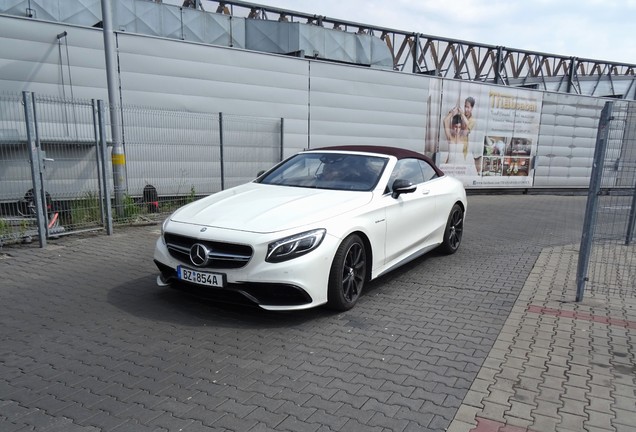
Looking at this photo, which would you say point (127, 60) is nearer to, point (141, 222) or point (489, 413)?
point (141, 222)

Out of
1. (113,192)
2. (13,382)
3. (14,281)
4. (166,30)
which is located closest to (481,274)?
(13,382)

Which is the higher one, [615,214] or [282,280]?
[615,214]

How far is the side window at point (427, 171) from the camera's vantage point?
6094mm

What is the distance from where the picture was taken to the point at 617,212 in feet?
20.7

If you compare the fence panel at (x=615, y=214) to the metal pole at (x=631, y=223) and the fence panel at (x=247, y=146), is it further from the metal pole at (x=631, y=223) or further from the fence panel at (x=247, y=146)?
the fence panel at (x=247, y=146)

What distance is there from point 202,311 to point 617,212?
5826mm

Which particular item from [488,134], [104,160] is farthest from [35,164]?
[488,134]

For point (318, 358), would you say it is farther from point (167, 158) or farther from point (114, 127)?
point (167, 158)

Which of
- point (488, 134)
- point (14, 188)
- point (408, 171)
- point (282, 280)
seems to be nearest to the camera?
point (282, 280)

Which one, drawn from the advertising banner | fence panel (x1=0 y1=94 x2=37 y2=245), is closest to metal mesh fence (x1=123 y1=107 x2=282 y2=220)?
fence panel (x1=0 y1=94 x2=37 y2=245)

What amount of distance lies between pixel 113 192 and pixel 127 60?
3125 mm

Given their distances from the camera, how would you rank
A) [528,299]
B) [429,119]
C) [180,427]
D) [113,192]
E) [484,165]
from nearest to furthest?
[180,427], [528,299], [113,192], [429,119], [484,165]

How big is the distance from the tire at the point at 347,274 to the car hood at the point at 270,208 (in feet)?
1.13

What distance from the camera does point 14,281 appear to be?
5137 millimetres
